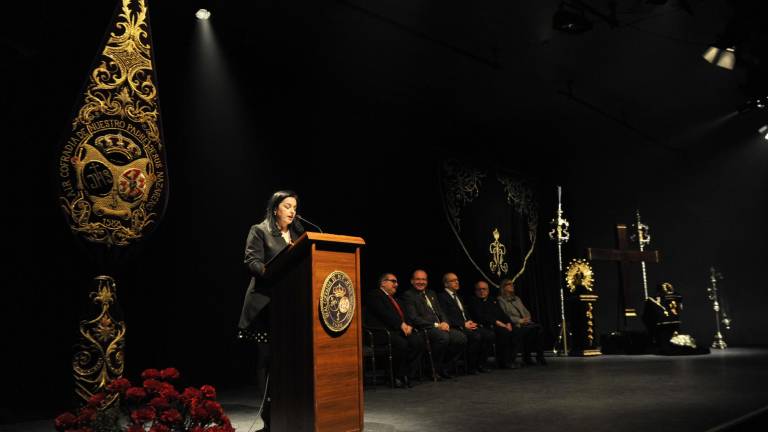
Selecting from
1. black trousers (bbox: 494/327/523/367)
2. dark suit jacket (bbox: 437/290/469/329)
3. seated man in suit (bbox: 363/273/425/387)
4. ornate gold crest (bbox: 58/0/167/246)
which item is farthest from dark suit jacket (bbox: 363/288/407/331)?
ornate gold crest (bbox: 58/0/167/246)

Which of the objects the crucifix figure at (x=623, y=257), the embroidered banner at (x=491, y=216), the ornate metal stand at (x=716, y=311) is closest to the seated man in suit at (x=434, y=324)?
the embroidered banner at (x=491, y=216)

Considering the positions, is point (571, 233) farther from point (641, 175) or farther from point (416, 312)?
point (416, 312)

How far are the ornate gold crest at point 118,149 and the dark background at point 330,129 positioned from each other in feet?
0.43

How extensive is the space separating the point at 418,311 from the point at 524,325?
161cm

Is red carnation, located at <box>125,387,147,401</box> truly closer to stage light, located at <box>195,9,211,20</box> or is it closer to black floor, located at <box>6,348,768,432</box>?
black floor, located at <box>6,348,768,432</box>

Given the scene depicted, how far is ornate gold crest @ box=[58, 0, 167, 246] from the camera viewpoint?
3.33 meters

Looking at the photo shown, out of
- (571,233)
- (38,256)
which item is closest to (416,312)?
(38,256)

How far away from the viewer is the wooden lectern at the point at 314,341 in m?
2.59

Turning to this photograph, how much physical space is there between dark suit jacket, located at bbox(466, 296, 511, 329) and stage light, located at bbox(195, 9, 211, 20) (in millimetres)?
3798

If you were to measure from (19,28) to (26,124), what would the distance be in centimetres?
59

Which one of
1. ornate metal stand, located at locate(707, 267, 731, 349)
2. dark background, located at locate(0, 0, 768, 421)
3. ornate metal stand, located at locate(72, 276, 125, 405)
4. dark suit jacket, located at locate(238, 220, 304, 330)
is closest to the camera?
dark suit jacket, located at locate(238, 220, 304, 330)

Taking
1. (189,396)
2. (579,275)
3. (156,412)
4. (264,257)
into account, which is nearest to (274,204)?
(264,257)

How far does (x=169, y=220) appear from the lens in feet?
16.0

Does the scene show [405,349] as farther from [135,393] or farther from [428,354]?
[135,393]
